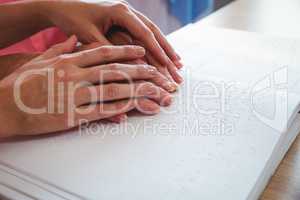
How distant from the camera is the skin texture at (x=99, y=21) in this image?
1.98 feet

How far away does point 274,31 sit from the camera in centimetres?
94

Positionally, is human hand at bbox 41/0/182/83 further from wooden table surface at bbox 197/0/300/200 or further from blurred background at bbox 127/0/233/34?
blurred background at bbox 127/0/233/34

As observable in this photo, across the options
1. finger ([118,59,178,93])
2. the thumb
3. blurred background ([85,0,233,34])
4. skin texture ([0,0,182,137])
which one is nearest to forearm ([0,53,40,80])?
skin texture ([0,0,182,137])

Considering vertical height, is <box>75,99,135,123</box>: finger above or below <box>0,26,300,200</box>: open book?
above

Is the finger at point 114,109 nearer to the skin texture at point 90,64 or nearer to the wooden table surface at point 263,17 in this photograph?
the skin texture at point 90,64

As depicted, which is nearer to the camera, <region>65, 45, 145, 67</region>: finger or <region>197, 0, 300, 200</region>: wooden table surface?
<region>65, 45, 145, 67</region>: finger

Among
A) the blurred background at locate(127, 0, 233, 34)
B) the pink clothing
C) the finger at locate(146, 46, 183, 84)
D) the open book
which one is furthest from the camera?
the blurred background at locate(127, 0, 233, 34)

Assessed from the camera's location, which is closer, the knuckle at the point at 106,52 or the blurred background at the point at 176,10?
the knuckle at the point at 106,52

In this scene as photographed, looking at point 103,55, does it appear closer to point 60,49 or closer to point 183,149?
point 60,49

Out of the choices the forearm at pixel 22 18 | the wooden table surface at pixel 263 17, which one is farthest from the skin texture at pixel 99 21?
the wooden table surface at pixel 263 17

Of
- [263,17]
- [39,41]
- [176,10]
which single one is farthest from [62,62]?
[176,10]

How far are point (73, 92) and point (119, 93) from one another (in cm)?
7

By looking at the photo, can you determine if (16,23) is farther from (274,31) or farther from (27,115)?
(274,31)

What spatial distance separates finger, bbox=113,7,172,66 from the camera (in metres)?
0.60
